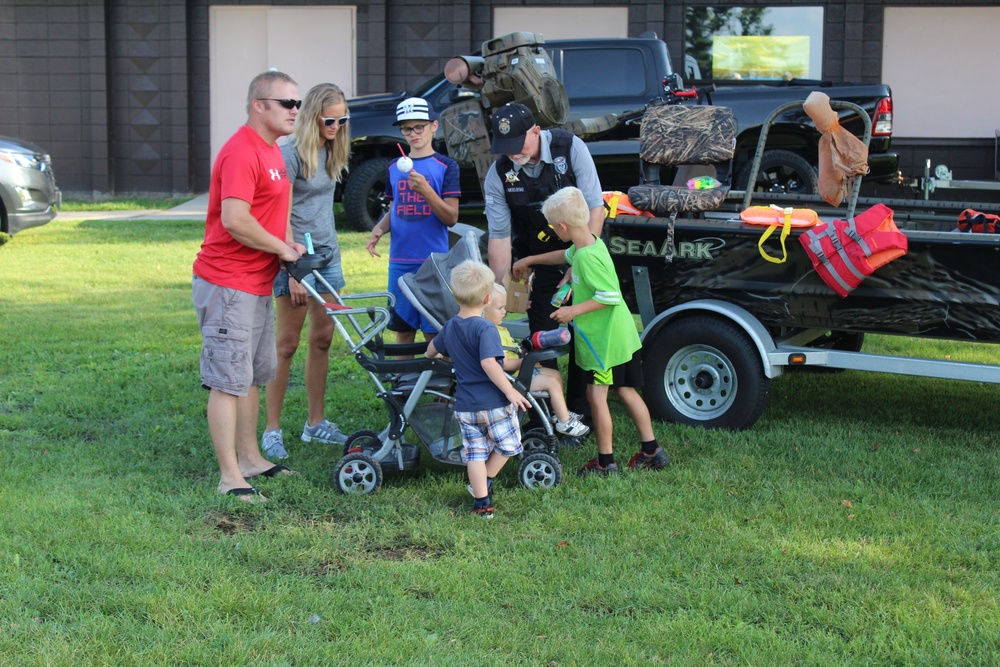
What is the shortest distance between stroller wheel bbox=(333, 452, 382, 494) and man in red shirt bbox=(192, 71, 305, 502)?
1.29 ft

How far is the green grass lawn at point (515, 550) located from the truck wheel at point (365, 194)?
678 centimetres

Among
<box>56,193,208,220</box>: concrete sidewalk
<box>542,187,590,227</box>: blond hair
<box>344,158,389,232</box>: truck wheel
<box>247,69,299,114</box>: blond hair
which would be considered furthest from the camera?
<box>56,193,208,220</box>: concrete sidewalk

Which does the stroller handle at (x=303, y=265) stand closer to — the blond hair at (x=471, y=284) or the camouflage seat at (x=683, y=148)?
the blond hair at (x=471, y=284)

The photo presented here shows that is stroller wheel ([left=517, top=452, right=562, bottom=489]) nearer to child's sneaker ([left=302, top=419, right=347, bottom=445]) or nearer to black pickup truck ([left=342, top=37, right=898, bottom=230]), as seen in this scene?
child's sneaker ([left=302, top=419, right=347, bottom=445])

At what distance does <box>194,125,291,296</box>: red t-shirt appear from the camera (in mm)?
5066

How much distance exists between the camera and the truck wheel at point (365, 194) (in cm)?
1350

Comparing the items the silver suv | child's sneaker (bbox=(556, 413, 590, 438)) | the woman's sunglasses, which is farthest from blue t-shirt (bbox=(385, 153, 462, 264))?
the silver suv

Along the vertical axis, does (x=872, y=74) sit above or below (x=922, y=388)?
above

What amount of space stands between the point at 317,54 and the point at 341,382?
12.1m

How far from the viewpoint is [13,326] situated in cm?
898

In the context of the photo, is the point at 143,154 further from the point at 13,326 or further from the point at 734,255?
the point at 734,255

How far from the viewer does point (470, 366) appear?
508 cm

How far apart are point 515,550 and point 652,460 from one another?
1298mm

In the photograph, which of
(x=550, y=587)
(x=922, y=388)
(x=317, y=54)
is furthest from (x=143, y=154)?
(x=550, y=587)
